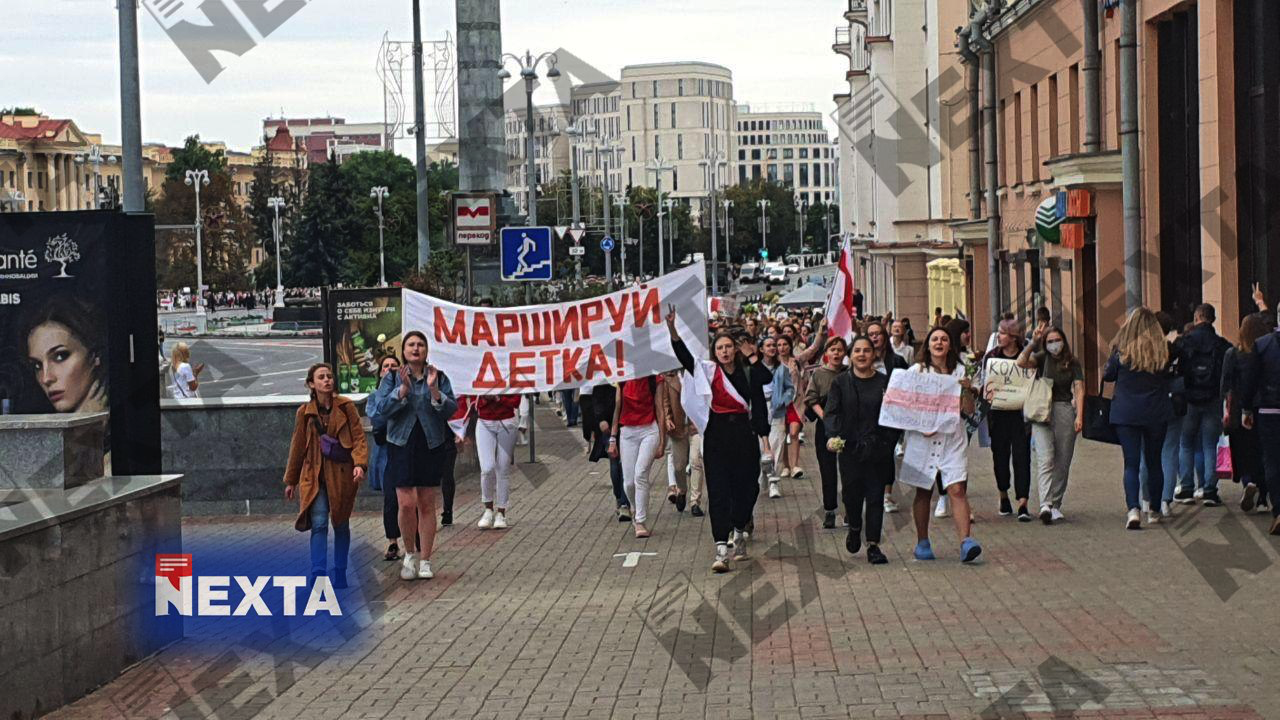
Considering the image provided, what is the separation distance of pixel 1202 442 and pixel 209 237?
122675mm

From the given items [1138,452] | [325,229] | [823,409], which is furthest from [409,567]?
[325,229]

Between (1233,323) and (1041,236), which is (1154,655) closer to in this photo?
(1233,323)

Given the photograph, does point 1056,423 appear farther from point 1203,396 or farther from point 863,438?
point 863,438

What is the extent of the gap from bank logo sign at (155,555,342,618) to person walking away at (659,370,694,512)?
4.36m

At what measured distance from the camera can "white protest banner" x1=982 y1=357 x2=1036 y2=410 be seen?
51.9 feet

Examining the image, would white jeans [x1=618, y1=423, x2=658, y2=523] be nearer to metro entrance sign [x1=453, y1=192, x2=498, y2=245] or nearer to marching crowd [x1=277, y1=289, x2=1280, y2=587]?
marching crowd [x1=277, y1=289, x2=1280, y2=587]

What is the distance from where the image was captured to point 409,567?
13.7m

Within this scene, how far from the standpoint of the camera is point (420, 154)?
42031mm

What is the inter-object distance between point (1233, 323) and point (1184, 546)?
9.04 m

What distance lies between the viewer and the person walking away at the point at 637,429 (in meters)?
16.1

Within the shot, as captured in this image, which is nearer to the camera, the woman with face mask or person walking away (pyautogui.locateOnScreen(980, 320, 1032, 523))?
the woman with face mask

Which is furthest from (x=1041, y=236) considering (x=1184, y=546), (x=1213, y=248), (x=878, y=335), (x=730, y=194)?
(x=730, y=194)

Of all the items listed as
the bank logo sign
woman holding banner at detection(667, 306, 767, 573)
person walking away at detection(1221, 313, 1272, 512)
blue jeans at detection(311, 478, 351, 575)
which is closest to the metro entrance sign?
woman holding banner at detection(667, 306, 767, 573)

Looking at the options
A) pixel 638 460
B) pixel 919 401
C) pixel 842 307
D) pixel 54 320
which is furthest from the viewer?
pixel 842 307
